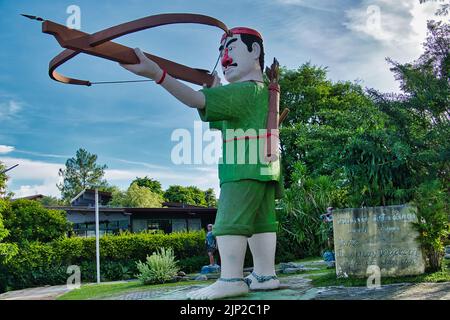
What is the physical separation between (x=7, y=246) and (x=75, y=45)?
767 cm

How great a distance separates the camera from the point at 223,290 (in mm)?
5340

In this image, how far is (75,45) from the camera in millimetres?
5047

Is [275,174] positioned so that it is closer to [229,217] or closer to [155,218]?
[229,217]

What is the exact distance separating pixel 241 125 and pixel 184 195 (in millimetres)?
33578

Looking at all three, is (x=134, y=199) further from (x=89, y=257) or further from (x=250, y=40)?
(x=250, y=40)

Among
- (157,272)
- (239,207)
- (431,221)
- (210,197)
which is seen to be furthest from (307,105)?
(210,197)

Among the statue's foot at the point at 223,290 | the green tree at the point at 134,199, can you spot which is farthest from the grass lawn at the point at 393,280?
the green tree at the point at 134,199

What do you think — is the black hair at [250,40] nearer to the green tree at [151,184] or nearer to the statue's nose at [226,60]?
the statue's nose at [226,60]

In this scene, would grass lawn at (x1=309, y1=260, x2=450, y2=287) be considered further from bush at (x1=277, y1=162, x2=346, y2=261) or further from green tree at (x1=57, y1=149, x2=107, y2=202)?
green tree at (x1=57, y1=149, x2=107, y2=202)

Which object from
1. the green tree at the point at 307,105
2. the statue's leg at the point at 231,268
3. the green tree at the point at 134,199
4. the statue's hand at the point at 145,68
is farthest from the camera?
the green tree at the point at 134,199

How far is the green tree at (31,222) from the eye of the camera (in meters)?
12.3

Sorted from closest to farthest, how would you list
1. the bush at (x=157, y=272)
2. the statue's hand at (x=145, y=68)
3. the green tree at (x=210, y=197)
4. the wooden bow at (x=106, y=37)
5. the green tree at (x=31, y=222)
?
1. the wooden bow at (x=106, y=37)
2. the statue's hand at (x=145, y=68)
3. the bush at (x=157, y=272)
4. the green tree at (x=31, y=222)
5. the green tree at (x=210, y=197)

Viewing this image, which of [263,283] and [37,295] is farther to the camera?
[37,295]

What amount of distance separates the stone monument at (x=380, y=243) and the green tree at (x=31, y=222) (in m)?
8.93
